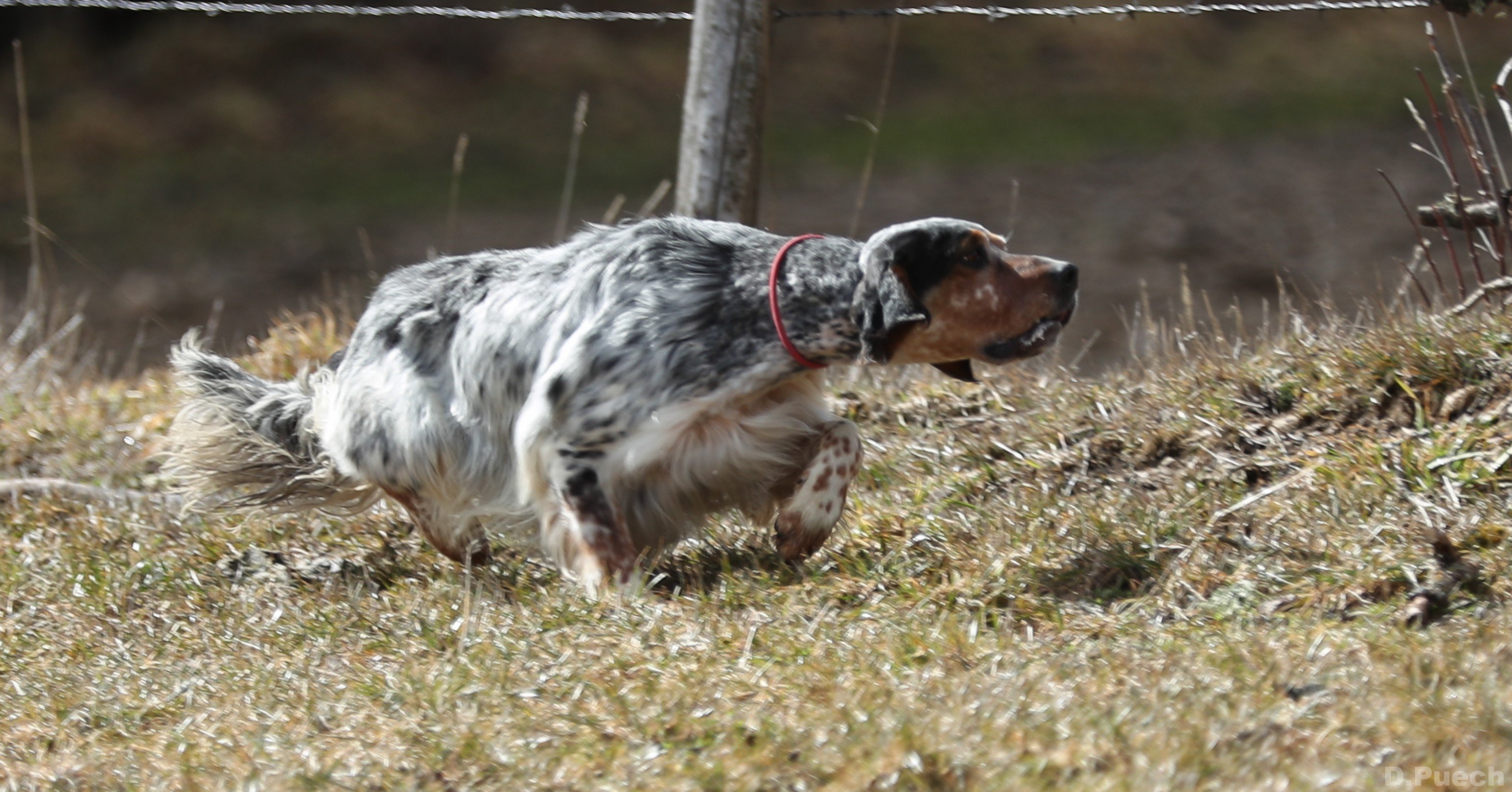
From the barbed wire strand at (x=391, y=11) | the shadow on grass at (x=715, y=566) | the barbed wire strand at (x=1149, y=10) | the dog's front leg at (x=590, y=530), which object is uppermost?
the barbed wire strand at (x=1149, y=10)

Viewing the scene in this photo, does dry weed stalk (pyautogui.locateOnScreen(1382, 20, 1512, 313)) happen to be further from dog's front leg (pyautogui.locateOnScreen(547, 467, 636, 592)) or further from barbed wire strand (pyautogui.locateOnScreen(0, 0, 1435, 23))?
dog's front leg (pyautogui.locateOnScreen(547, 467, 636, 592))

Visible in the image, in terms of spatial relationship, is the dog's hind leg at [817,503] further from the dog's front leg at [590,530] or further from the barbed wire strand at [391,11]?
the barbed wire strand at [391,11]

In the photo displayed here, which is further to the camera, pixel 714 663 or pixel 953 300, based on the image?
pixel 953 300

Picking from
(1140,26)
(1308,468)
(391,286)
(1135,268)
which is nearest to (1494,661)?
(1308,468)

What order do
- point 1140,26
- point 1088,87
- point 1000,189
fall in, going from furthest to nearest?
point 1140,26 < point 1088,87 < point 1000,189

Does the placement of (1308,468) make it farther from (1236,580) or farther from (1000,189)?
(1000,189)

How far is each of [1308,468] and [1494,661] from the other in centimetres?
116

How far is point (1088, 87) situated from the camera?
15.9 meters

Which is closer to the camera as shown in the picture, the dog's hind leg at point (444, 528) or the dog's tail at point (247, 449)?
the dog's hind leg at point (444, 528)

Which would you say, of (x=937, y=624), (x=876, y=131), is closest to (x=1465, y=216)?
(x=876, y=131)

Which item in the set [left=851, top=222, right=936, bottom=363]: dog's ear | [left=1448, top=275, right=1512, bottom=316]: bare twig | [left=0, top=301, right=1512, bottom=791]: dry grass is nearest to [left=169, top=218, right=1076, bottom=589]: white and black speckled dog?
[left=851, top=222, right=936, bottom=363]: dog's ear

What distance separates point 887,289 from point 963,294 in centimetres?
21

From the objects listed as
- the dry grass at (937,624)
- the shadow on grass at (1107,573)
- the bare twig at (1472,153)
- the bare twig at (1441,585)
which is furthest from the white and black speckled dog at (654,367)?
the bare twig at (1472,153)

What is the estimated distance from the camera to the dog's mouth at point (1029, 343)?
3.59m
